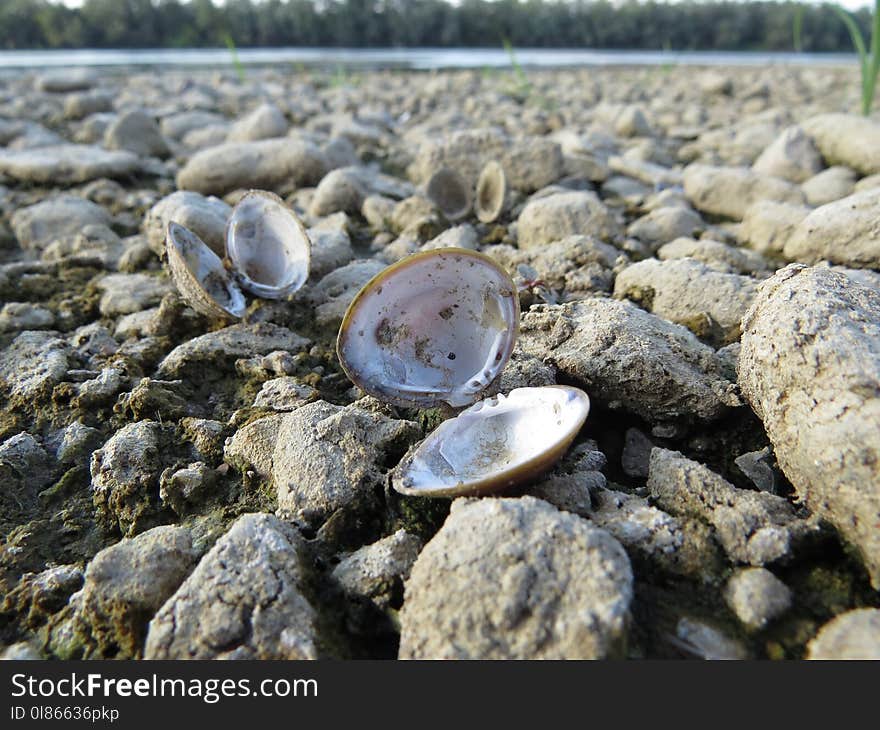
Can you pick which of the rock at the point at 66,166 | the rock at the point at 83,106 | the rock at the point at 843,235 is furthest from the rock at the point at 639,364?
the rock at the point at 83,106

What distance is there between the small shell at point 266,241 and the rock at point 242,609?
1731 mm

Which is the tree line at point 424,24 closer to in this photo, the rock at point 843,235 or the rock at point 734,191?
the rock at point 734,191

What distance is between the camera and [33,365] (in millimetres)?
2828

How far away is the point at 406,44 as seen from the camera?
1137 inches

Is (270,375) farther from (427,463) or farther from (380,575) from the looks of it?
(380,575)

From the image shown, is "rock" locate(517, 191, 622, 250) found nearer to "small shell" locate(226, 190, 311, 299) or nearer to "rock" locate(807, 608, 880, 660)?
"small shell" locate(226, 190, 311, 299)

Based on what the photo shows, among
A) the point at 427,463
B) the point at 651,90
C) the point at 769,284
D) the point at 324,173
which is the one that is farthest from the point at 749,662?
the point at 651,90

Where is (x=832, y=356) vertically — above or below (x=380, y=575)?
above

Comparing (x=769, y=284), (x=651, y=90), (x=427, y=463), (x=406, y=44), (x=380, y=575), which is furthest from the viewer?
(x=406, y=44)

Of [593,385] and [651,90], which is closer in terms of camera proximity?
[593,385]

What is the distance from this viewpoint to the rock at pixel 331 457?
2.00 m

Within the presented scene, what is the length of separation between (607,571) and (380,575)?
0.59 metres

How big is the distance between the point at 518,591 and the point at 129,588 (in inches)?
41.1

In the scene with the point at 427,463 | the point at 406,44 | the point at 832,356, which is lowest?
the point at 427,463
